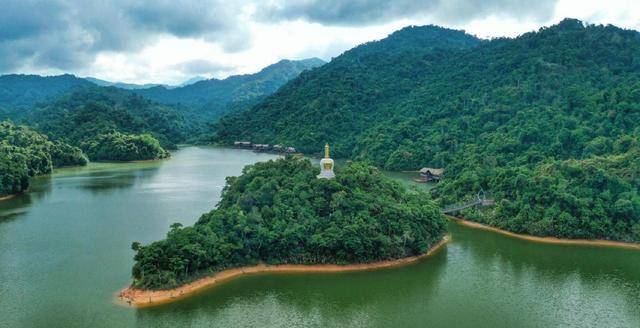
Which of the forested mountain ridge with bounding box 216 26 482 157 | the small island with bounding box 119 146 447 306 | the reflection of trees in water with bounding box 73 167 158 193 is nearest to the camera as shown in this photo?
the small island with bounding box 119 146 447 306

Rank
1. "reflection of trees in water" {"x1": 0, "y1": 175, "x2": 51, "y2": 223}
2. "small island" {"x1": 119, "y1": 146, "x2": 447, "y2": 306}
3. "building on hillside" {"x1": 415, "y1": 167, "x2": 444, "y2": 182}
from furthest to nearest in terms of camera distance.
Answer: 1. "building on hillside" {"x1": 415, "y1": 167, "x2": 444, "y2": 182}
2. "reflection of trees in water" {"x1": 0, "y1": 175, "x2": 51, "y2": 223}
3. "small island" {"x1": 119, "y1": 146, "x2": 447, "y2": 306}

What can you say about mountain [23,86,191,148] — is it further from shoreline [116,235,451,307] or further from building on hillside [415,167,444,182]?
shoreline [116,235,451,307]

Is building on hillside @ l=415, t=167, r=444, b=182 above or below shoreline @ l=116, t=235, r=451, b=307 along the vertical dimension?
above

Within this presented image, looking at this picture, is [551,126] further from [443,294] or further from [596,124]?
[443,294]

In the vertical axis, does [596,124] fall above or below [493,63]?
below

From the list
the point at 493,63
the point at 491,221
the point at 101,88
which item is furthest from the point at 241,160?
the point at 101,88

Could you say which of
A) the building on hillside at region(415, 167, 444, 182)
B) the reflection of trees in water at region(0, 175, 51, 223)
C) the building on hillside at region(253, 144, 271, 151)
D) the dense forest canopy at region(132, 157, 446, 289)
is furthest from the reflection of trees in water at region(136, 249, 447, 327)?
the building on hillside at region(253, 144, 271, 151)
